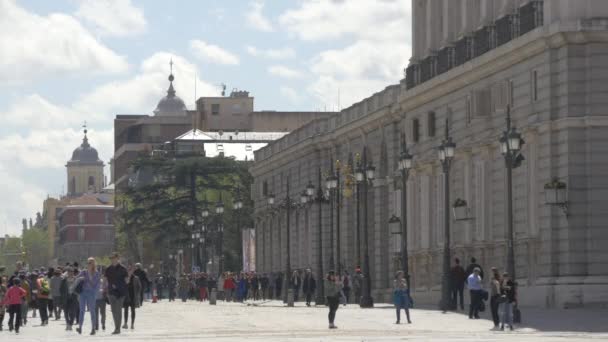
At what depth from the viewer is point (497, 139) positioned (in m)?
72.4

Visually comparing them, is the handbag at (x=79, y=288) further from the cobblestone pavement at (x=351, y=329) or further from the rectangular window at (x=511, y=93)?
the rectangular window at (x=511, y=93)

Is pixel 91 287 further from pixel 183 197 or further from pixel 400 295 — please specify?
pixel 183 197

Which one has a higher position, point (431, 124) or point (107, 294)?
point (431, 124)

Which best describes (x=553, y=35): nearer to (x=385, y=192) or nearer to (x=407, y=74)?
(x=407, y=74)

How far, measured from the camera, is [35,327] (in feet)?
199

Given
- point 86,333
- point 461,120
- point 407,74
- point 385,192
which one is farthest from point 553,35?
point 385,192

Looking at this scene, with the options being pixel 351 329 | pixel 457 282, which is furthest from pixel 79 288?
pixel 457 282

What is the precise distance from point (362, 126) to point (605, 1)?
1425 inches

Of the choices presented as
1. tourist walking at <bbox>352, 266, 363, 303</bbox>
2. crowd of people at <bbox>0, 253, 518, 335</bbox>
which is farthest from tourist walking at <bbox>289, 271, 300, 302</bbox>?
crowd of people at <bbox>0, 253, 518, 335</bbox>

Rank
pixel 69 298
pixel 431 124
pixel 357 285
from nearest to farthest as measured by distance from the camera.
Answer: pixel 69 298 → pixel 431 124 → pixel 357 285

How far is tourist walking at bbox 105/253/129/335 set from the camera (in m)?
53.3

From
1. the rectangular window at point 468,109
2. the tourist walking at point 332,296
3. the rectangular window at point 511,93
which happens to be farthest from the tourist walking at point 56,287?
the rectangular window at point 468,109

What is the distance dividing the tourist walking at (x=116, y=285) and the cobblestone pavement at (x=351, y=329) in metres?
0.67

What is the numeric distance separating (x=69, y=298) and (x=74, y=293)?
3.21 metres
